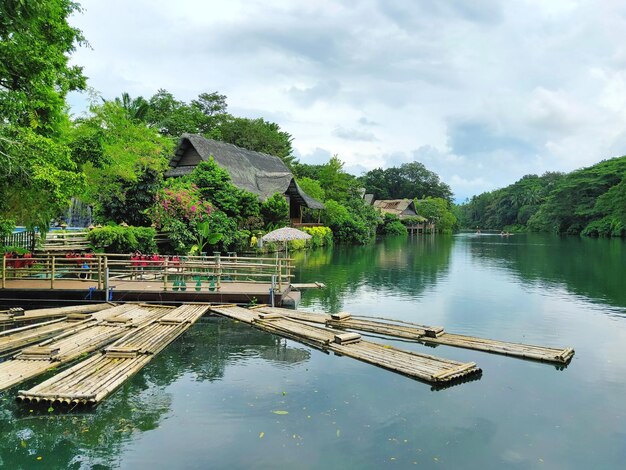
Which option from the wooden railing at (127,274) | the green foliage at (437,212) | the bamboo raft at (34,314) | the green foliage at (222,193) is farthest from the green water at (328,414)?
the green foliage at (437,212)

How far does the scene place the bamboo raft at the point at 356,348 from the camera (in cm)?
855

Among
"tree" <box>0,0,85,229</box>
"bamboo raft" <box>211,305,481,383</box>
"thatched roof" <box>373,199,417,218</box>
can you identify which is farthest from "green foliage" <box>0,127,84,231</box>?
"thatched roof" <box>373,199,417,218</box>

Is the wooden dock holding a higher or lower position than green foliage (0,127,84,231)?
lower

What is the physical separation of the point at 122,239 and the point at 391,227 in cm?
5080

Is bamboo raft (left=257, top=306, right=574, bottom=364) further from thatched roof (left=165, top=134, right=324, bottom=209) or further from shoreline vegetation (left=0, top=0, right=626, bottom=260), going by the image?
thatched roof (left=165, top=134, right=324, bottom=209)

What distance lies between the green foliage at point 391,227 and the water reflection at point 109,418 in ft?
190

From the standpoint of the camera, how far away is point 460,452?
6.15m

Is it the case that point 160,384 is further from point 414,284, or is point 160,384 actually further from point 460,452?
point 414,284

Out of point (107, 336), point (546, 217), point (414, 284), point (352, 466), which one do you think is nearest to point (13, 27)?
point (107, 336)

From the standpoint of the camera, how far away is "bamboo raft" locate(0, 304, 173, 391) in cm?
794

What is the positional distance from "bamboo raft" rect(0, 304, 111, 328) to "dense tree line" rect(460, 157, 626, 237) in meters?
57.6

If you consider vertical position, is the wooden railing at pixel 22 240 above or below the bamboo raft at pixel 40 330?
above

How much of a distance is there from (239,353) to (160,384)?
7.28 ft

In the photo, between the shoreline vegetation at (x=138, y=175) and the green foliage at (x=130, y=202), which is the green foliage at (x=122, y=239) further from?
the green foliage at (x=130, y=202)
